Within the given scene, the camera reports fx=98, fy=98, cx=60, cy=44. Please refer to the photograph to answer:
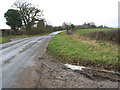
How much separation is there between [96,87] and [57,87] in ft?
5.26

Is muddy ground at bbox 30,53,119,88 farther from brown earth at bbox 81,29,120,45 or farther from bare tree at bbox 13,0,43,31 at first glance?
bare tree at bbox 13,0,43,31

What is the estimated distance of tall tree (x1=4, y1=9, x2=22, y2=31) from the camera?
29.7 metres

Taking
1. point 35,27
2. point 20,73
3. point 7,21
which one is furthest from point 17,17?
point 20,73

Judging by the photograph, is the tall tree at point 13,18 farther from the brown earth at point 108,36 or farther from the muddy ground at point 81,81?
the muddy ground at point 81,81

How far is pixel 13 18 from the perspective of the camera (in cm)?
3017

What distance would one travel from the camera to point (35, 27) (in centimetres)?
3653

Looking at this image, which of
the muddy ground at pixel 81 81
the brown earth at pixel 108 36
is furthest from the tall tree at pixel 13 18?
the muddy ground at pixel 81 81

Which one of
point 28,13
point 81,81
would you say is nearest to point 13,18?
point 28,13

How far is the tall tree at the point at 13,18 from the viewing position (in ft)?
97.4

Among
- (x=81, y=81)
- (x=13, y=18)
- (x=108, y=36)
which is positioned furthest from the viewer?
(x=13, y=18)

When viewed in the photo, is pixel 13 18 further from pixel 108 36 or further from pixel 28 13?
pixel 108 36

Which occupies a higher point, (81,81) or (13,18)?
(13,18)

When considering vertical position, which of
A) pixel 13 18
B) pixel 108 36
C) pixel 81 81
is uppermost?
pixel 13 18

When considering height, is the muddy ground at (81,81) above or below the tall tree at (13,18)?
below
